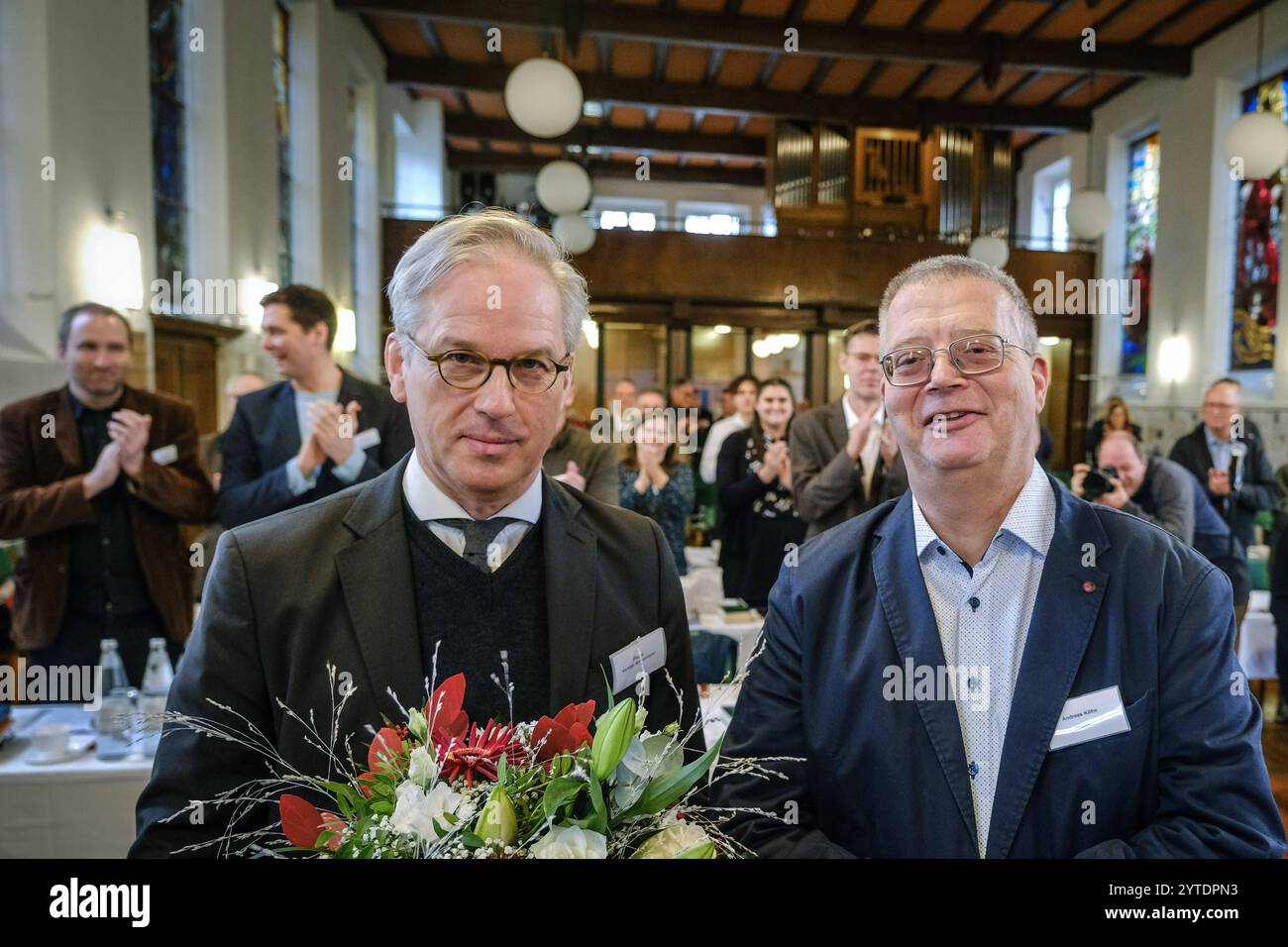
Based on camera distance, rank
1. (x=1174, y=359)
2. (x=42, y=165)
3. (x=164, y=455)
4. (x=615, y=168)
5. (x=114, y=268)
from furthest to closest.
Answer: (x=615, y=168)
(x=1174, y=359)
(x=114, y=268)
(x=42, y=165)
(x=164, y=455)

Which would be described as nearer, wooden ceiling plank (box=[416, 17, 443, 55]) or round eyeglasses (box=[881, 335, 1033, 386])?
round eyeglasses (box=[881, 335, 1033, 386])

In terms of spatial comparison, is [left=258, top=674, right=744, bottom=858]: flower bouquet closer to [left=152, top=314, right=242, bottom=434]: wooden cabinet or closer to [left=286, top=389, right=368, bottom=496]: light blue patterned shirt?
[left=286, top=389, right=368, bottom=496]: light blue patterned shirt

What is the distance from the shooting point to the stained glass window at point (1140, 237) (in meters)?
11.2

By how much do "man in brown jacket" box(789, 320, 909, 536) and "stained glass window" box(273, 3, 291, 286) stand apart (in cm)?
651

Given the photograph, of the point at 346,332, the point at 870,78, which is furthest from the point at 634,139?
the point at 346,332

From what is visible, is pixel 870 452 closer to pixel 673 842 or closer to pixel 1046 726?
pixel 1046 726

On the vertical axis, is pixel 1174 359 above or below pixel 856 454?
above

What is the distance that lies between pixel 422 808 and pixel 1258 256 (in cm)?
1125

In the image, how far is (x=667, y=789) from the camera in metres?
0.82

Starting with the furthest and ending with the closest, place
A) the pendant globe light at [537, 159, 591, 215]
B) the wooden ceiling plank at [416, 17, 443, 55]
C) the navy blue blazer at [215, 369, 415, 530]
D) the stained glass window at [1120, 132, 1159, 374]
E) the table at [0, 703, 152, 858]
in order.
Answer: the stained glass window at [1120, 132, 1159, 374]
the wooden ceiling plank at [416, 17, 443, 55]
the pendant globe light at [537, 159, 591, 215]
the navy blue blazer at [215, 369, 415, 530]
the table at [0, 703, 152, 858]

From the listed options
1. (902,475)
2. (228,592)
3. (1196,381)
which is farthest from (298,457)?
(1196,381)

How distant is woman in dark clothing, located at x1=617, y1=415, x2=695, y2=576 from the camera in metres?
3.60

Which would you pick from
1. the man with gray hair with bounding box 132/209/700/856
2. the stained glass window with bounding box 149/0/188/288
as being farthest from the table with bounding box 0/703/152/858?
the stained glass window with bounding box 149/0/188/288
